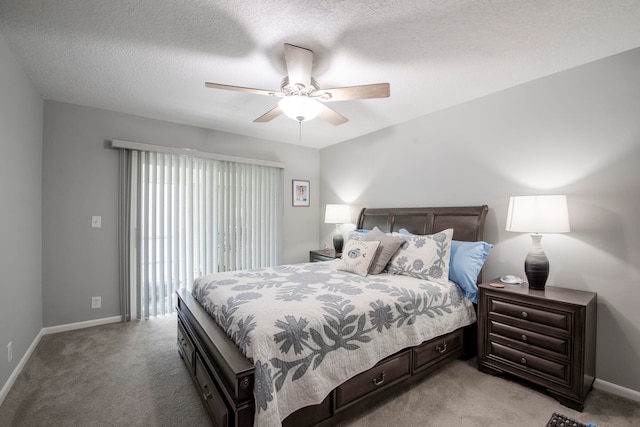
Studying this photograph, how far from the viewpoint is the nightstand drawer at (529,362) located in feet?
6.29

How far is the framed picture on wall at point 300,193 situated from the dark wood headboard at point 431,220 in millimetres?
1268

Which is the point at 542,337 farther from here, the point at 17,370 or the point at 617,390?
the point at 17,370

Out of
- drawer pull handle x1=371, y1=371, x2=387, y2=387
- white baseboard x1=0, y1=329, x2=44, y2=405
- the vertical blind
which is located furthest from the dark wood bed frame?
the vertical blind

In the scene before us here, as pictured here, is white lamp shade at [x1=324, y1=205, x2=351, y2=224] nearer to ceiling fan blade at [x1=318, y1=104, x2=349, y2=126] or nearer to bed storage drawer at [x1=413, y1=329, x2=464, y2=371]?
ceiling fan blade at [x1=318, y1=104, x2=349, y2=126]

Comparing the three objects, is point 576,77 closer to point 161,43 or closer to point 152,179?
point 161,43

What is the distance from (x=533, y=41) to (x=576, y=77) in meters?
0.69

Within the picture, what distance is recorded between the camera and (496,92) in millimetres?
Result: 2738

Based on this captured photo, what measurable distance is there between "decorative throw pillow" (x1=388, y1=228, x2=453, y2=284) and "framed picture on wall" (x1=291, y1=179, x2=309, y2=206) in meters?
2.50

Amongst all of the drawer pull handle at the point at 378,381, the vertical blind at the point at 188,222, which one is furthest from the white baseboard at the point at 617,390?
the vertical blind at the point at 188,222

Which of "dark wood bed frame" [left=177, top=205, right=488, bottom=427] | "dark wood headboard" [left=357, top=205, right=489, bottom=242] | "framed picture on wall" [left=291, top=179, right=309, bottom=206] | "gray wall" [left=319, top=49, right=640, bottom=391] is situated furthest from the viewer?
"framed picture on wall" [left=291, top=179, right=309, bottom=206]

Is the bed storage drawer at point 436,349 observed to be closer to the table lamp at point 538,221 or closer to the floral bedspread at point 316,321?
the floral bedspread at point 316,321

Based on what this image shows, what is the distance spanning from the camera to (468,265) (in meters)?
2.47

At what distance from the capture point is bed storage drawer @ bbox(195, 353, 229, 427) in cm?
144

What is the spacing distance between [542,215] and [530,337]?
3.01 ft
